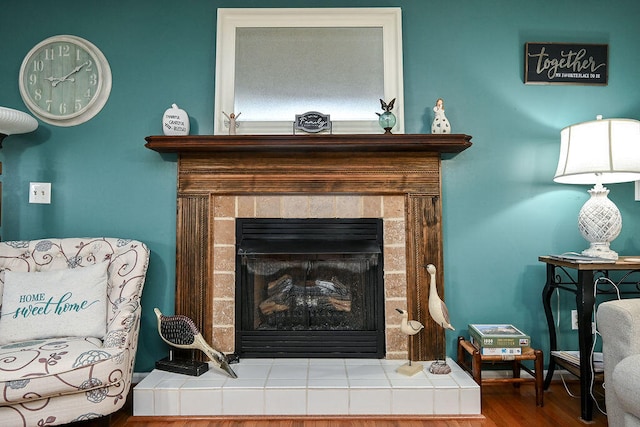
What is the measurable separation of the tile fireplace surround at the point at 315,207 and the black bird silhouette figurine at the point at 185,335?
17 centimetres

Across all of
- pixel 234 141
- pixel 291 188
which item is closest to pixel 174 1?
pixel 234 141

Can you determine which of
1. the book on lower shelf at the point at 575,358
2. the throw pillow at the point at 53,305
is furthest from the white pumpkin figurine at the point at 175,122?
the book on lower shelf at the point at 575,358

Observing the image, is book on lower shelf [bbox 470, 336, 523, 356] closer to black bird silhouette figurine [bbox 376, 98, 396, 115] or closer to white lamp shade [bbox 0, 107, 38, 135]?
black bird silhouette figurine [bbox 376, 98, 396, 115]

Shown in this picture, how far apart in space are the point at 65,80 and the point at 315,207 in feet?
5.32

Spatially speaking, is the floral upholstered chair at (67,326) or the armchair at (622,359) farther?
the floral upholstered chair at (67,326)

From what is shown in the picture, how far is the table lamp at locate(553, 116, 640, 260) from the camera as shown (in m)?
1.92

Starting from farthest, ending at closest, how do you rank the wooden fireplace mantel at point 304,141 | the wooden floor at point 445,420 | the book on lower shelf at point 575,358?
1. the wooden fireplace mantel at point 304,141
2. the book on lower shelf at point 575,358
3. the wooden floor at point 445,420

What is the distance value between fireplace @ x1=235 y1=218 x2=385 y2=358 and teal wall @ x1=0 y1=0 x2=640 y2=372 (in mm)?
424

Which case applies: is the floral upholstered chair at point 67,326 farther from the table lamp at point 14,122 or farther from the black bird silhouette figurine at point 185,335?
the table lamp at point 14,122

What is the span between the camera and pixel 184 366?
6.68 ft

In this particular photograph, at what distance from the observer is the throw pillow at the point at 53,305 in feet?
6.04

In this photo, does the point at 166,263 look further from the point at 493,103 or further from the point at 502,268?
the point at 493,103

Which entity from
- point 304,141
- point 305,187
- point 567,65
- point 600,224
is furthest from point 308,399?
point 567,65

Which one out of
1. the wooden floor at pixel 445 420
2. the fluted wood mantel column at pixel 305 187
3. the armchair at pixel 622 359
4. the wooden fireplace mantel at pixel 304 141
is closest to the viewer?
the armchair at pixel 622 359
